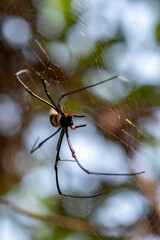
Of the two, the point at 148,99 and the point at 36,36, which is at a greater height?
the point at 36,36

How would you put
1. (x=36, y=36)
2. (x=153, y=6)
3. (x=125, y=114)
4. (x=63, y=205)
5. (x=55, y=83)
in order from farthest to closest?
(x=63, y=205) → (x=36, y=36) → (x=153, y=6) → (x=125, y=114) → (x=55, y=83)

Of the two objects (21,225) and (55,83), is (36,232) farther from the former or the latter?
(55,83)

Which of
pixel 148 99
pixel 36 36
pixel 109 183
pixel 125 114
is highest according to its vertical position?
pixel 36 36

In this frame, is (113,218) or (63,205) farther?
(63,205)

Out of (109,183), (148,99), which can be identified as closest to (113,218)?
(109,183)

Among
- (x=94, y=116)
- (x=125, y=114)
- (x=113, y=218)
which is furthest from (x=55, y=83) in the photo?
(x=113, y=218)

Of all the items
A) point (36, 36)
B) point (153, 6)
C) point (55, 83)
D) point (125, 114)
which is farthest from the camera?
point (36, 36)
